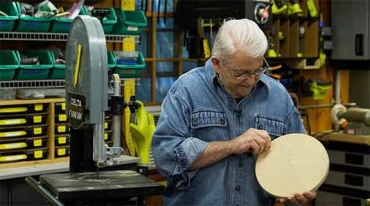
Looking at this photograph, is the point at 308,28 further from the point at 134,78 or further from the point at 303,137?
the point at 303,137

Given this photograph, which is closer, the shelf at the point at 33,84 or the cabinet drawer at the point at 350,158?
the shelf at the point at 33,84

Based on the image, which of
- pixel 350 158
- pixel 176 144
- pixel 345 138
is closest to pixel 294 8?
pixel 345 138

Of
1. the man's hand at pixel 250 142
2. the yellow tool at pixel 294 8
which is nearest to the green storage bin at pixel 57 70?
the man's hand at pixel 250 142

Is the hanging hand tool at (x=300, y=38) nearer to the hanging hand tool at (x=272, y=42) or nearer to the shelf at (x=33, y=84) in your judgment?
the hanging hand tool at (x=272, y=42)

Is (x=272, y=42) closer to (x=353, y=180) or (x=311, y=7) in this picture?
(x=311, y=7)

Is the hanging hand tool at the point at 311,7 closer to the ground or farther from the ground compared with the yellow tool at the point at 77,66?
farther from the ground

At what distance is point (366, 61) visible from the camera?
5746 millimetres

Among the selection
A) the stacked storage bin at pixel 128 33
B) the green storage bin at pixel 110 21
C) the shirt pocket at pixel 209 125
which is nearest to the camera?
the shirt pocket at pixel 209 125

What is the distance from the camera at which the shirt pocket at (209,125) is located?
205 centimetres

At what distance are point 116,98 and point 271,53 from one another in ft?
11.2

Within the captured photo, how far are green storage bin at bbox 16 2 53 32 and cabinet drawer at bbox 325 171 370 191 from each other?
2.95 m

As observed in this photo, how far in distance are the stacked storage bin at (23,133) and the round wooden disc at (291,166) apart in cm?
202

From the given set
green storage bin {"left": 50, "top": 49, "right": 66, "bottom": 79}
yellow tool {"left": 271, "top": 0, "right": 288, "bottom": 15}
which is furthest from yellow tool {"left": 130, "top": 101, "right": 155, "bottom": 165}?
yellow tool {"left": 271, "top": 0, "right": 288, "bottom": 15}

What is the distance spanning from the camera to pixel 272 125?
2131 millimetres
